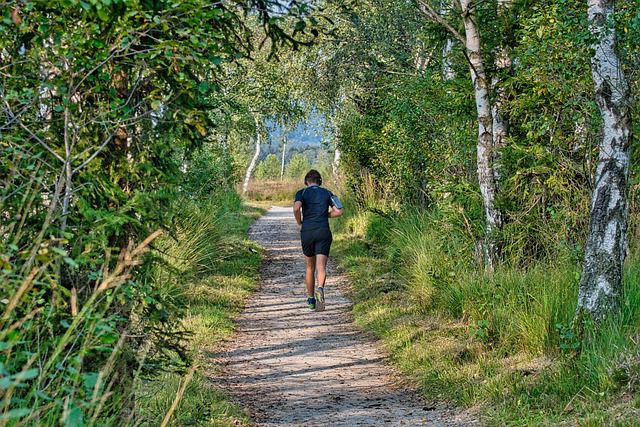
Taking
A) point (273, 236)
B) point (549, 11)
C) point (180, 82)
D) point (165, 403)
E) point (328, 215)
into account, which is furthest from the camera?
point (273, 236)

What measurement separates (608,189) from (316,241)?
5.53 meters

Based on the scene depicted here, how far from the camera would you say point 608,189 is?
7.18 m

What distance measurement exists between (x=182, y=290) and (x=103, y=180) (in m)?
7.38

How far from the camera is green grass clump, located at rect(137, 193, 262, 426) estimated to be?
6484 millimetres

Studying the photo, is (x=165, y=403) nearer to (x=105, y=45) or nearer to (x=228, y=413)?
(x=228, y=413)

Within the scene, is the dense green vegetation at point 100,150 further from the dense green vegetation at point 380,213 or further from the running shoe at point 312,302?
the running shoe at point 312,302

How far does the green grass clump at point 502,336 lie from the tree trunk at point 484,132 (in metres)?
0.50

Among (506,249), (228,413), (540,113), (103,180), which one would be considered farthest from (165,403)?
(540,113)

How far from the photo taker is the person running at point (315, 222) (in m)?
12.0

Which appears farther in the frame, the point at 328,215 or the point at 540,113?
the point at 328,215

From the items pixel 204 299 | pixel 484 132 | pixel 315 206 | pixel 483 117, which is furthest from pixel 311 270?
pixel 483 117

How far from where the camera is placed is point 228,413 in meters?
7.03

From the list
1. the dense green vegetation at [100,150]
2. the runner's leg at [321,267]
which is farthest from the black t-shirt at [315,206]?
the dense green vegetation at [100,150]

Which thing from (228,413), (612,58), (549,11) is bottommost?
(228,413)
